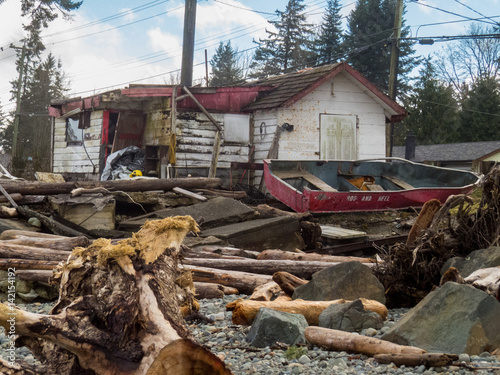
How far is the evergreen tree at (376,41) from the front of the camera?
3747 centimetres

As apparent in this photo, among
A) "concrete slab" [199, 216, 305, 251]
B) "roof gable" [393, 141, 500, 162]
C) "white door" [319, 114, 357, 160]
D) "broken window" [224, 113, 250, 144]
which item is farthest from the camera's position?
"roof gable" [393, 141, 500, 162]

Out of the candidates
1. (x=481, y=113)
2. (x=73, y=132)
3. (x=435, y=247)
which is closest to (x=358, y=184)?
(x=435, y=247)

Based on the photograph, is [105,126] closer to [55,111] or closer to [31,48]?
[55,111]

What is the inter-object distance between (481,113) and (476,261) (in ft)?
111

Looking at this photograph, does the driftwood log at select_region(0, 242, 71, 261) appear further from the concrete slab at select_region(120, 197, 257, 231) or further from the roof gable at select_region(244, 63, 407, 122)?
the roof gable at select_region(244, 63, 407, 122)

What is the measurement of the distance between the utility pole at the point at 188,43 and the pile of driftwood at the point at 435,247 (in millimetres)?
15286

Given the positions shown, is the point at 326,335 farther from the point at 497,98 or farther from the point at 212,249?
the point at 497,98

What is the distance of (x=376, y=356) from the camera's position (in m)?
3.89

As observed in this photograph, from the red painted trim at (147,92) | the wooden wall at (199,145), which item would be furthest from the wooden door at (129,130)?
the wooden wall at (199,145)

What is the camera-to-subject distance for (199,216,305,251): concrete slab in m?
9.80

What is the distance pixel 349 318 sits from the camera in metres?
4.63

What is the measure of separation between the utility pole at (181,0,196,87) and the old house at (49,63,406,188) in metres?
3.29

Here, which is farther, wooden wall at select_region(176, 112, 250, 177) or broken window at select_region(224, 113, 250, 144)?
broken window at select_region(224, 113, 250, 144)

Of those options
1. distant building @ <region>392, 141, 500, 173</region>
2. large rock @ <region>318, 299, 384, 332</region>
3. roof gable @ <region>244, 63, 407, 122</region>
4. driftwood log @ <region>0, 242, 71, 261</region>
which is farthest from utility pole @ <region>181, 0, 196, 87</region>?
distant building @ <region>392, 141, 500, 173</region>
